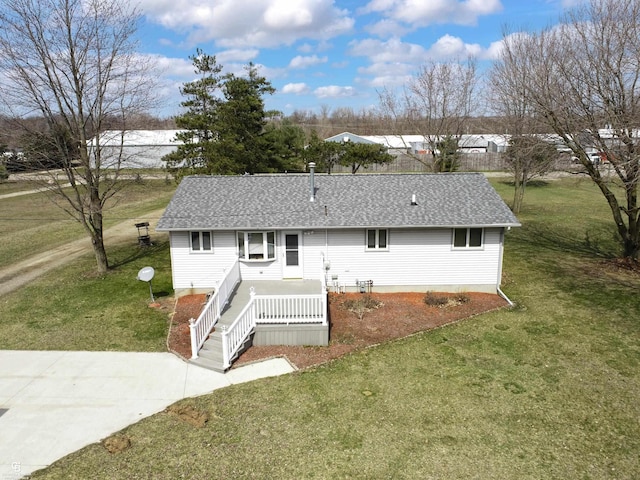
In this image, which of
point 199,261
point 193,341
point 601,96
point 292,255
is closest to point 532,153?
point 601,96

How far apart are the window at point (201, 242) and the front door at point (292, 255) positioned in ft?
9.23

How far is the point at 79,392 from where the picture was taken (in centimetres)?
1081

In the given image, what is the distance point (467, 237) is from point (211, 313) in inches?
382

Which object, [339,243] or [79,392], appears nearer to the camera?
[79,392]

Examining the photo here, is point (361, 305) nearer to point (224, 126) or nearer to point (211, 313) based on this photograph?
point (211, 313)

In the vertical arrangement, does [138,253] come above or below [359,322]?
above

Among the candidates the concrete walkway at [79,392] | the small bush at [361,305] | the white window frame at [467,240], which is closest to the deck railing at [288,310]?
the concrete walkway at [79,392]

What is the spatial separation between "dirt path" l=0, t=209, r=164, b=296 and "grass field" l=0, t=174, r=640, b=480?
454cm

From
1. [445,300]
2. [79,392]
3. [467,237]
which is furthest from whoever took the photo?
[467,237]

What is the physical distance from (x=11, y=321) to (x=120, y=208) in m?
25.5

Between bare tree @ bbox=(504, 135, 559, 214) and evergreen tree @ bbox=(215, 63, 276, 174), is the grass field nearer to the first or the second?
bare tree @ bbox=(504, 135, 559, 214)

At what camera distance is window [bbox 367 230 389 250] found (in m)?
16.8

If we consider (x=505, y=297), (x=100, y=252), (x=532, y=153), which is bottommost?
(x=505, y=297)

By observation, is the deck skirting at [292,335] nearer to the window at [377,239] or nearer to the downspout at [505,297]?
the window at [377,239]
